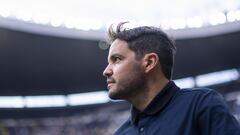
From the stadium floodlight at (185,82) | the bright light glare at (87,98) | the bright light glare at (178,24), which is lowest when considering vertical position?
the bright light glare at (87,98)

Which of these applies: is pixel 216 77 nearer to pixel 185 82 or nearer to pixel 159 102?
pixel 185 82

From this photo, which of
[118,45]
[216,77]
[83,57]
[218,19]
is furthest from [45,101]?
[118,45]

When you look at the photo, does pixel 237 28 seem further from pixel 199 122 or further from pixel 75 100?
pixel 199 122

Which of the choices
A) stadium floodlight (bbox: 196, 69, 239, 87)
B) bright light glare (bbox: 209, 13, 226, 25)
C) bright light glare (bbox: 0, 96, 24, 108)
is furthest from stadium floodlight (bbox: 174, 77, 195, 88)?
bright light glare (bbox: 0, 96, 24, 108)

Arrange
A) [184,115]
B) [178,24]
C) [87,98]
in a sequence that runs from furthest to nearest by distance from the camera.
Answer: [87,98]
[178,24]
[184,115]

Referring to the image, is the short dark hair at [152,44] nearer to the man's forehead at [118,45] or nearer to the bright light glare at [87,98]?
the man's forehead at [118,45]

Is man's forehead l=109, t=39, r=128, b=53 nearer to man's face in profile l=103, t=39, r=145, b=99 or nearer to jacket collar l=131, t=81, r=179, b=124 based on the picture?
man's face in profile l=103, t=39, r=145, b=99

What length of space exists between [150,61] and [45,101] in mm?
10552

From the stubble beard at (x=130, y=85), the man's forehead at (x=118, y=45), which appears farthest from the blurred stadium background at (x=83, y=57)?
the stubble beard at (x=130, y=85)

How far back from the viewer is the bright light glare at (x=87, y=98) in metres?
12.2

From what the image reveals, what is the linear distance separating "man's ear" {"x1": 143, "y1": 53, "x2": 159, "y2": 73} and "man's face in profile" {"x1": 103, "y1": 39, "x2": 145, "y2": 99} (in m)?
0.02

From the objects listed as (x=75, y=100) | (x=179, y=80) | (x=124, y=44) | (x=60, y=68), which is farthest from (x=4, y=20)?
(x=124, y=44)

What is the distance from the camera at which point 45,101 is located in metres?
12.0

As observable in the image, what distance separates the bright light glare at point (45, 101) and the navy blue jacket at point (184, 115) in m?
10.5
